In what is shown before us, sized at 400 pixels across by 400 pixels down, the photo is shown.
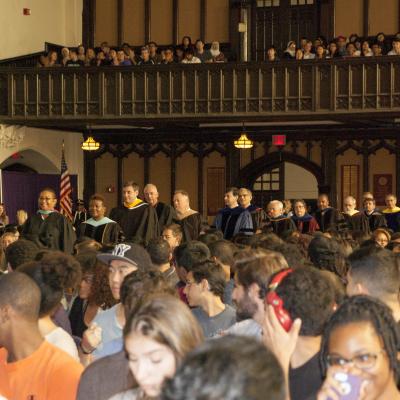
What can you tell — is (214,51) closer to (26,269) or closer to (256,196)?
(256,196)

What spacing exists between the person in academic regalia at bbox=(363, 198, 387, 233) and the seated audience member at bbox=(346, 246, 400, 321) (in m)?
13.4

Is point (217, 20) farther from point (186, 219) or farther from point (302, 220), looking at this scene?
point (186, 219)

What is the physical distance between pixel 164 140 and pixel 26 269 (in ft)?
67.6

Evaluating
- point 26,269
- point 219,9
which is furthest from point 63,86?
point 26,269

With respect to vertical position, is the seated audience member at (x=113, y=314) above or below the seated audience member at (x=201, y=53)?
below

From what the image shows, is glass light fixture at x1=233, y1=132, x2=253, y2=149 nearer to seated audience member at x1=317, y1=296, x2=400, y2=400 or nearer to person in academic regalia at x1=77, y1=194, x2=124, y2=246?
person in academic regalia at x1=77, y1=194, x2=124, y2=246

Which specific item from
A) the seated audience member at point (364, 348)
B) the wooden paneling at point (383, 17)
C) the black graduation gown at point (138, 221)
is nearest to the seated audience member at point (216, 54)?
the wooden paneling at point (383, 17)

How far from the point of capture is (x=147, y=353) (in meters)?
3.27

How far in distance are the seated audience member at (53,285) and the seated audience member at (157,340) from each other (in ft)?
4.90

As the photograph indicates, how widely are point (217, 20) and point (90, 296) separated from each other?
19.9 m

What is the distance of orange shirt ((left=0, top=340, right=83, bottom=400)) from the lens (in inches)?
167

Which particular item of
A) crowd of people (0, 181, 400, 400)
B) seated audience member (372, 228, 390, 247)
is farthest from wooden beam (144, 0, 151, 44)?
crowd of people (0, 181, 400, 400)

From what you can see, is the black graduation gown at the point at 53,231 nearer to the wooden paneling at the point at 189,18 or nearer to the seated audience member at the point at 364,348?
the seated audience member at the point at 364,348

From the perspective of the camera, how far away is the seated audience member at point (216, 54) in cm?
2281
